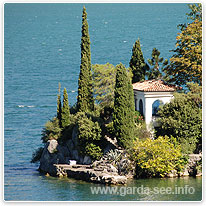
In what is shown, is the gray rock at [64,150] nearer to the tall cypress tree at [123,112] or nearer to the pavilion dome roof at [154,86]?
the tall cypress tree at [123,112]

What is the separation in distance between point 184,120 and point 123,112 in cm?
482

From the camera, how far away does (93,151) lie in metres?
47.2

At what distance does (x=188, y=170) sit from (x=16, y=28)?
5389 inches

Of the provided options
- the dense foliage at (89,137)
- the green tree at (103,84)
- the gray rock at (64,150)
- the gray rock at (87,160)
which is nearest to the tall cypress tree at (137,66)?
the green tree at (103,84)

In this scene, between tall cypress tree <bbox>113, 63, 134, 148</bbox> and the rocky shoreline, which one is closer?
the rocky shoreline

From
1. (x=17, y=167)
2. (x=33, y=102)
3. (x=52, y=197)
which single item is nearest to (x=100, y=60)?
(x=33, y=102)

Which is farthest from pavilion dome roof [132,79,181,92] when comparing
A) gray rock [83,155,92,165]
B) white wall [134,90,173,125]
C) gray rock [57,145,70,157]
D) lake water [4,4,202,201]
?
→ lake water [4,4,202,201]

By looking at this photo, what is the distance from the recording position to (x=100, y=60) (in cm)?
11875

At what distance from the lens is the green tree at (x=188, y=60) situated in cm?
4934

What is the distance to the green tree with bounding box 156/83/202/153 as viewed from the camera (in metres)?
46.5

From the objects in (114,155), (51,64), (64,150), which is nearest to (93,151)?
(114,155)

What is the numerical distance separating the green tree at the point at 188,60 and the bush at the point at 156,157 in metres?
7.11

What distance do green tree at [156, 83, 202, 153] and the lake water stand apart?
341 centimetres

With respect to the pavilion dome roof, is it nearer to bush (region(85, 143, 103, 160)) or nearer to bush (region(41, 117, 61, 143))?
bush (region(85, 143, 103, 160))
